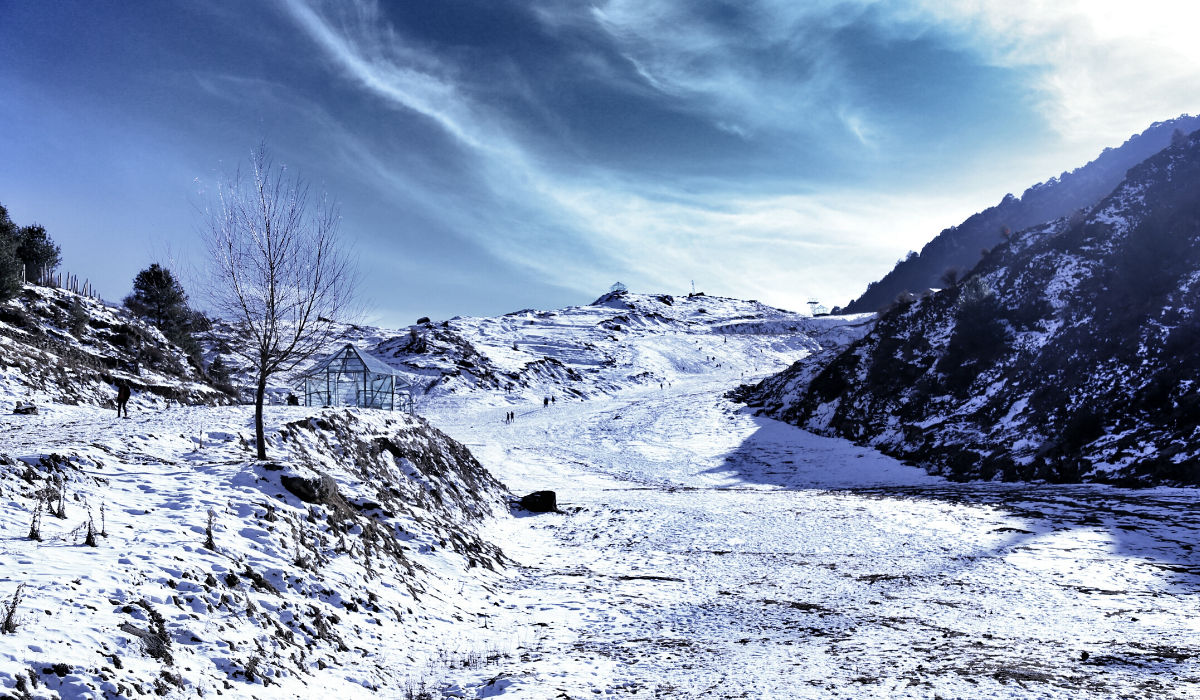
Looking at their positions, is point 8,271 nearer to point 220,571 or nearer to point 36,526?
point 36,526

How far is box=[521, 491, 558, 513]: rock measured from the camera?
2395cm

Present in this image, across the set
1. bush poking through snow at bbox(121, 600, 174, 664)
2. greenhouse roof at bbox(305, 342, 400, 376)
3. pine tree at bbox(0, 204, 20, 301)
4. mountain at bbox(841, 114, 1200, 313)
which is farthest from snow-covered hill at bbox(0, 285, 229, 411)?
mountain at bbox(841, 114, 1200, 313)

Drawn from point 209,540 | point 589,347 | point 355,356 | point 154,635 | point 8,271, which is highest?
point 589,347

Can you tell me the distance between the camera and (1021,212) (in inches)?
6673

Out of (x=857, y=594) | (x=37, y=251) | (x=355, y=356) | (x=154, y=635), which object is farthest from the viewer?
(x=37, y=251)

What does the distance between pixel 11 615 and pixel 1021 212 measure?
8283 inches

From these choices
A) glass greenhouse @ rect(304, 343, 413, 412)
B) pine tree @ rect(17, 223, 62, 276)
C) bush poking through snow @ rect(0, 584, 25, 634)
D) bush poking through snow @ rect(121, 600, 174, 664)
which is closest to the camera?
bush poking through snow @ rect(0, 584, 25, 634)

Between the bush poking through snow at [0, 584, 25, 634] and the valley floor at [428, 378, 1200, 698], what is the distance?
4878mm

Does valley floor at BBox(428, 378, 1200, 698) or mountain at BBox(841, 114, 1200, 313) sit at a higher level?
mountain at BBox(841, 114, 1200, 313)

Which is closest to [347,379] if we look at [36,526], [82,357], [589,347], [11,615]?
[82,357]

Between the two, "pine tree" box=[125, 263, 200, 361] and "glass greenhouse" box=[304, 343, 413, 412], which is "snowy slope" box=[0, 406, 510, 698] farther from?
"pine tree" box=[125, 263, 200, 361]

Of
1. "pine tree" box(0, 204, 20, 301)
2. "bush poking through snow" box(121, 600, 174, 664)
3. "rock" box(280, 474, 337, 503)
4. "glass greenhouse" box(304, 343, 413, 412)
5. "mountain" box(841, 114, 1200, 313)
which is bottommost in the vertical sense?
"bush poking through snow" box(121, 600, 174, 664)

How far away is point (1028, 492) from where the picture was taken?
2642 cm

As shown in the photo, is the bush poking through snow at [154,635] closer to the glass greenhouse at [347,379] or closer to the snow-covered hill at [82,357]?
the snow-covered hill at [82,357]
